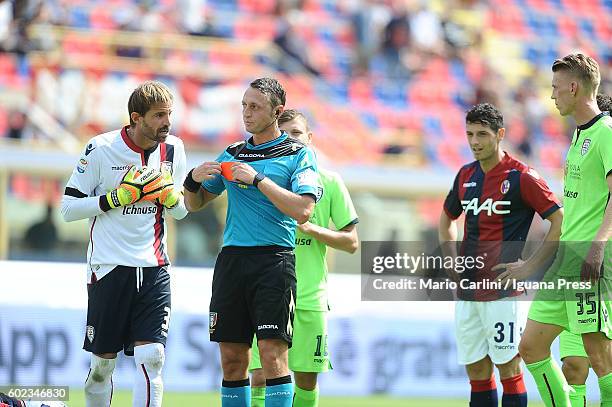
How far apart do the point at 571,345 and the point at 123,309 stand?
10.5 ft

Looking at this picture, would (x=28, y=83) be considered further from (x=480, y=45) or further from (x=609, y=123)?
(x=609, y=123)

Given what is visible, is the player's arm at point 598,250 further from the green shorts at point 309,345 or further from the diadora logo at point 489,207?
the green shorts at point 309,345

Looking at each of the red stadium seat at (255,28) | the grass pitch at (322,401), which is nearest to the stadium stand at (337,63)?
the red stadium seat at (255,28)

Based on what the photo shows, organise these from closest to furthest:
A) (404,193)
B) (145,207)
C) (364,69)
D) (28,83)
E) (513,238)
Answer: (145,207), (513,238), (28,83), (404,193), (364,69)

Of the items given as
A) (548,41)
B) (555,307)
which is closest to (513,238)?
(555,307)

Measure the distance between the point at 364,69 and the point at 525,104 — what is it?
11.5ft

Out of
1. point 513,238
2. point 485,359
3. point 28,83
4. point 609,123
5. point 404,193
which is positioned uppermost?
point 28,83

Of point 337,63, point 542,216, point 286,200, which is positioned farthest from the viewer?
point 337,63

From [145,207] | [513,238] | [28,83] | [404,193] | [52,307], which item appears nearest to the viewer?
[145,207]

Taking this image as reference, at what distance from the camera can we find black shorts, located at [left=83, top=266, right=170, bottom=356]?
6496 mm

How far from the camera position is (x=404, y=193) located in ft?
61.4

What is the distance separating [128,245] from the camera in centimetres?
655

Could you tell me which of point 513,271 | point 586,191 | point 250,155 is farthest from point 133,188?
point 586,191

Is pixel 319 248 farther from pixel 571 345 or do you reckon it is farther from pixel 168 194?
pixel 571 345
